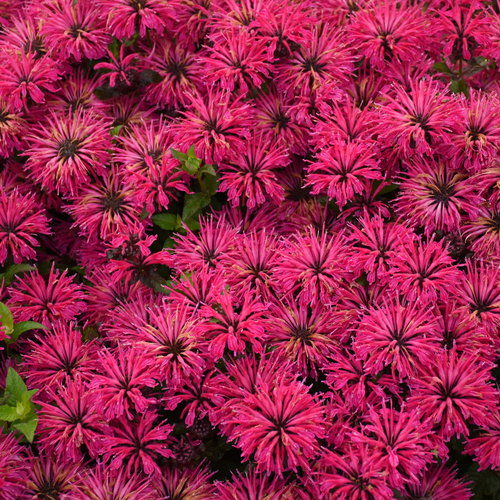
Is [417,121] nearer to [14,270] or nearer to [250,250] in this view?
[250,250]

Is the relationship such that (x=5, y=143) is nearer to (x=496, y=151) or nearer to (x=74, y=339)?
(x=74, y=339)

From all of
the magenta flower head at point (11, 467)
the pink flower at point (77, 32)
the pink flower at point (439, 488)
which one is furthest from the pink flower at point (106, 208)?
the pink flower at point (439, 488)

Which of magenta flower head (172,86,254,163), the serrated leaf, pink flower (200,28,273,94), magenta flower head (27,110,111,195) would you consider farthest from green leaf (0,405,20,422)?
pink flower (200,28,273,94)

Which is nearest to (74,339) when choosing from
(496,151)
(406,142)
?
(406,142)

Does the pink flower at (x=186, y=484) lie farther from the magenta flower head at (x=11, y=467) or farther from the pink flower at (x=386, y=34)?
the pink flower at (x=386, y=34)

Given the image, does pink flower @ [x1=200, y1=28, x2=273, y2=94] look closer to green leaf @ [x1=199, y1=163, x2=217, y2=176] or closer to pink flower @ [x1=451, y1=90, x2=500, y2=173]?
green leaf @ [x1=199, y1=163, x2=217, y2=176]
